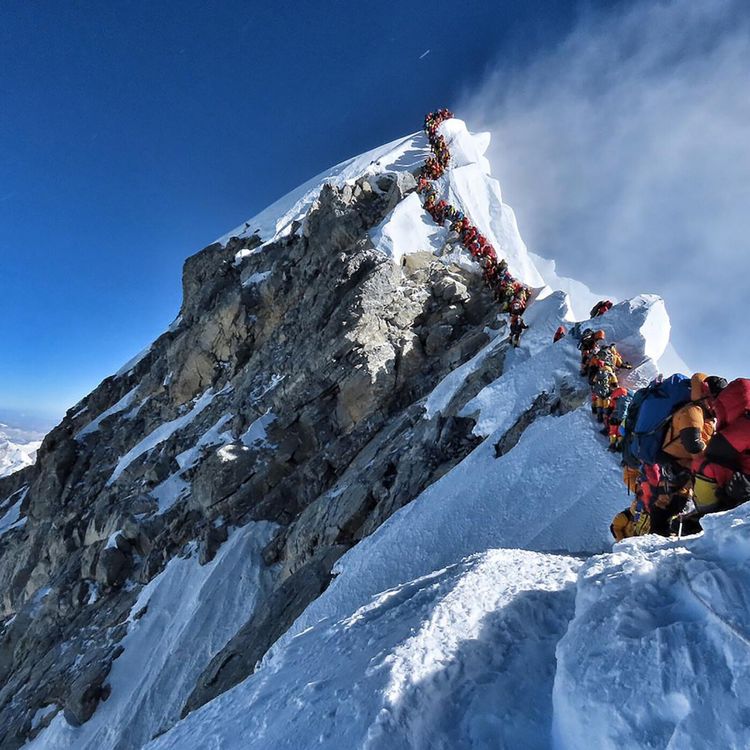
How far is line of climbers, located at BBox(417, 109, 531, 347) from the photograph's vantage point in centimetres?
1844

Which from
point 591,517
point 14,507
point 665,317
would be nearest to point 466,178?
point 665,317

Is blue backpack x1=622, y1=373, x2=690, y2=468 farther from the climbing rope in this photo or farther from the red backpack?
the climbing rope

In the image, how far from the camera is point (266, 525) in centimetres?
1933

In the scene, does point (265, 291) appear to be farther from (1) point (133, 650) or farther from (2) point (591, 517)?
(2) point (591, 517)

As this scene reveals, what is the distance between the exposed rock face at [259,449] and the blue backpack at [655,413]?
6800 mm

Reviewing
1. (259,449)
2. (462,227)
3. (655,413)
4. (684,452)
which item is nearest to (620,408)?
(655,413)

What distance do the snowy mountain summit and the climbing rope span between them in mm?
864

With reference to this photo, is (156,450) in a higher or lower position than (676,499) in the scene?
higher

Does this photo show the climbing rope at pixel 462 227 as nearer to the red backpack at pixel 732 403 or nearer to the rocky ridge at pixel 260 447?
the rocky ridge at pixel 260 447

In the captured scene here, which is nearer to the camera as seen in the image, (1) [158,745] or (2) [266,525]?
(1) [158,745]

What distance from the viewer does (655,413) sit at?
223 inches

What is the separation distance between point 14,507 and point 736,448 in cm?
5161

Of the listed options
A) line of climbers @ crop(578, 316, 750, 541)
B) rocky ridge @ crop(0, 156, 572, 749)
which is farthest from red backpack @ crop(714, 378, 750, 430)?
rocky ridge @ crop(0, 156, 572, 749)

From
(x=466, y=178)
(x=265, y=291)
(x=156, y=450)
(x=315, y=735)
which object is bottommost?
(x=315, y=735)
